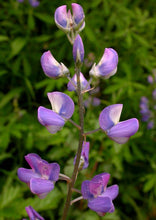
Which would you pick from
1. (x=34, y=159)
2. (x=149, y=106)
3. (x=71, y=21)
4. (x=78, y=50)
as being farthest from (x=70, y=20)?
(x=149, y=106)

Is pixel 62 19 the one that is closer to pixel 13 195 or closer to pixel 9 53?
pixel 13 195

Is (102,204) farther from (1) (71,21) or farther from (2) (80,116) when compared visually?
(1) (71,21)

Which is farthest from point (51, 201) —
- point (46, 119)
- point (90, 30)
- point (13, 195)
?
point (90, 30)

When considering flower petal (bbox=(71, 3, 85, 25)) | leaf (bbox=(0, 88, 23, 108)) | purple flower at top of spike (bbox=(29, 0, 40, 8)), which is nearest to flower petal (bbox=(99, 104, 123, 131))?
flower petal (bbox=(71, 3, 85, 25))

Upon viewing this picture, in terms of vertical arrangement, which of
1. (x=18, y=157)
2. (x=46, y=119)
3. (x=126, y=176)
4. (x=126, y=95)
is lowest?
(x=126, y=176)

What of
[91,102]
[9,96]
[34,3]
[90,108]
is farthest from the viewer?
[34,3]

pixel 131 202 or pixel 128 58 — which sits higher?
pixel 128 58
